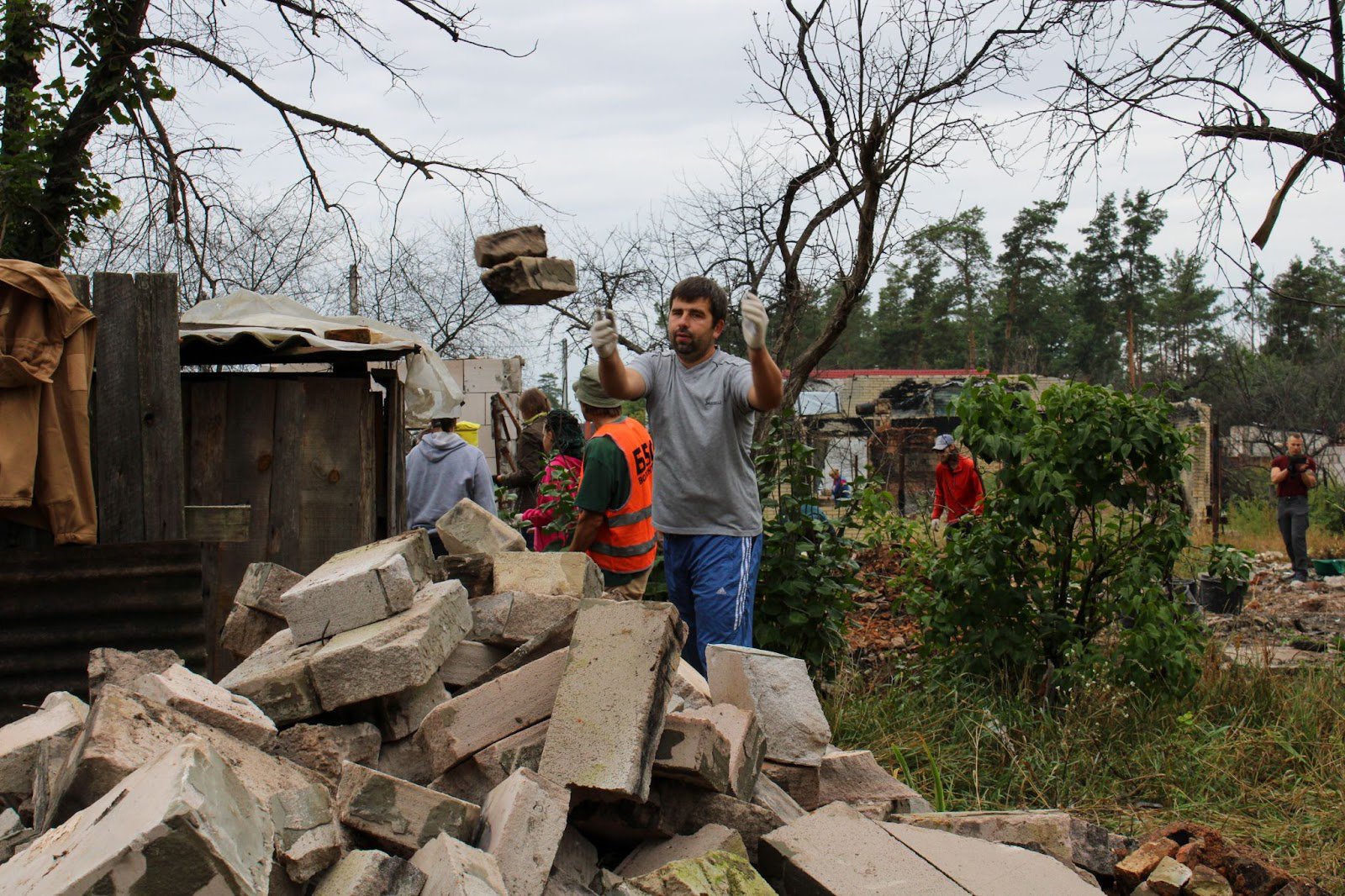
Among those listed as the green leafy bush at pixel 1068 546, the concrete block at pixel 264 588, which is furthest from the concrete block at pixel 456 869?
the green leafy bush at pixel 1068 546

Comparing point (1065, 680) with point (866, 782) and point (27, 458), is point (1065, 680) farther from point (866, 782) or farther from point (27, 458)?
point (27, 458)

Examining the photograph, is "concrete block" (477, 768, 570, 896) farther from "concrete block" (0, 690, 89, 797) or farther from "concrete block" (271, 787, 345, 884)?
"concrete block" (0, 690, 89, 797)

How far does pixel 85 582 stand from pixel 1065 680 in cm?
434

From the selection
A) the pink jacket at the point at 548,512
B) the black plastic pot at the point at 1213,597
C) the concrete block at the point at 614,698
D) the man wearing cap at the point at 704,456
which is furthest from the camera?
the black plastic pot at the point at 1213,597

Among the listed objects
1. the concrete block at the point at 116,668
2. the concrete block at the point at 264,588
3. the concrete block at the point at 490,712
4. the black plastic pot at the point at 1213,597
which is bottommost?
the black plastic pot at the point at 1213,597

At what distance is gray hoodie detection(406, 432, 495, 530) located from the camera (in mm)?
7141

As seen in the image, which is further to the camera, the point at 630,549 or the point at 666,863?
the point at 630,549

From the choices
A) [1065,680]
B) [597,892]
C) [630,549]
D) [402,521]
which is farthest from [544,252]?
[597,892]

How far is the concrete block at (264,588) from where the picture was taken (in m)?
4.24

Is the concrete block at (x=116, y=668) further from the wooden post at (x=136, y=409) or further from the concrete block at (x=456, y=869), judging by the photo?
the concrete block at (x=456, y=869)

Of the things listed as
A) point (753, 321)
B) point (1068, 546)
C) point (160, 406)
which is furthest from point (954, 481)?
point (160, 406)

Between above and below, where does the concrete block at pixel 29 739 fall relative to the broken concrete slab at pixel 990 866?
above

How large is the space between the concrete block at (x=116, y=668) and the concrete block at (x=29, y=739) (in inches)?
4.0

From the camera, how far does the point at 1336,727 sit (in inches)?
205
